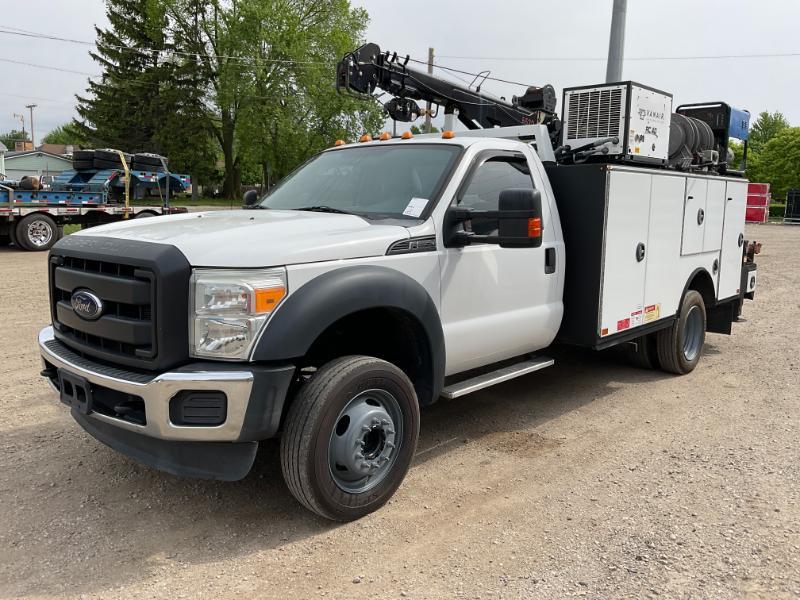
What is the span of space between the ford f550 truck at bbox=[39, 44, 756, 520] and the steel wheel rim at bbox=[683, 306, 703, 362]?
1574mm

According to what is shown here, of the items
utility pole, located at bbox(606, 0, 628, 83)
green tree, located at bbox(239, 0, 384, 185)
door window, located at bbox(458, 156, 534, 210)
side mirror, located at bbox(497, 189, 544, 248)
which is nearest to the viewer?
side mirror, located at bbox(497, 189, 544, 248)

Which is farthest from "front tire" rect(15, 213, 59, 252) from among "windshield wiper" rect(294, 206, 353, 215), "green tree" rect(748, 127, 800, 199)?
"green tree" rect(748, 127, 800, 199)

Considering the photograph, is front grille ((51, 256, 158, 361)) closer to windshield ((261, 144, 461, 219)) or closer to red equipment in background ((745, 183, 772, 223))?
windshield ((261, 144, 461, 219))

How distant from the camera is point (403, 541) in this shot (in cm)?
342

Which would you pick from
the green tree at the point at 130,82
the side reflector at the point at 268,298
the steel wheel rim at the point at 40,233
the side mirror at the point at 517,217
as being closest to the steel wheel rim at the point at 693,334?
the side mirror at the point at 517,217

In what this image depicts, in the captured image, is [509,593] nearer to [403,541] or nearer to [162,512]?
[403,541]

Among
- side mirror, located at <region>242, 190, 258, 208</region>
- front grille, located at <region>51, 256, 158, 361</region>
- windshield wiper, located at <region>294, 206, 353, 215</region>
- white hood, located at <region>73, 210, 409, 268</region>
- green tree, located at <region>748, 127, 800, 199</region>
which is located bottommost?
front grille, located at <region>51, 256, 158, 361</region>

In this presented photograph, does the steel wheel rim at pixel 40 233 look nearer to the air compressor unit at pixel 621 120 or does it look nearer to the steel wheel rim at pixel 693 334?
the air compressor unit at pixel 621 120

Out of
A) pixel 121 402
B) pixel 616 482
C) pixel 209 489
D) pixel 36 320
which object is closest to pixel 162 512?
pixel 209 489

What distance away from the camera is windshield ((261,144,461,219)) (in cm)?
421

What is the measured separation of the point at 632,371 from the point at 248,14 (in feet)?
131

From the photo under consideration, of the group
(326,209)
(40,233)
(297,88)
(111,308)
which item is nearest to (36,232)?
(40,233)

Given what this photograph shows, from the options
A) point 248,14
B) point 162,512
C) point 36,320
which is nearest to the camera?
point 162,512

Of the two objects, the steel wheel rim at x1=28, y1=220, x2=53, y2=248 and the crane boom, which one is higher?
the crane boom
